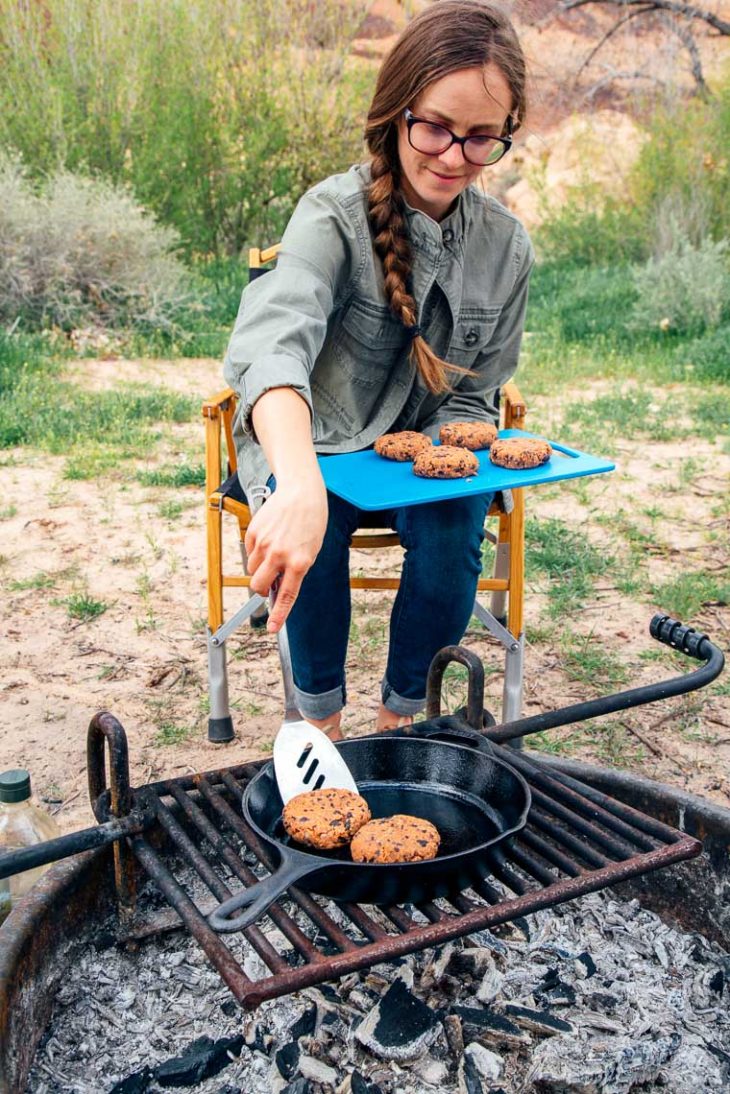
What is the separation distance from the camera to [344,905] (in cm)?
140

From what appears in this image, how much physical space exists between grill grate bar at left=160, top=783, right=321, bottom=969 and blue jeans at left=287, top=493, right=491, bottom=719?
74 cm

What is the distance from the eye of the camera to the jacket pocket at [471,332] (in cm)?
254

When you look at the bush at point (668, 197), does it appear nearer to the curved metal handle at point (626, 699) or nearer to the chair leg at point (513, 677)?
the chair leg at point (513, 677)

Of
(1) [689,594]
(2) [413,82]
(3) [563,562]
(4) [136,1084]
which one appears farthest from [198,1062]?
(3) [563,562]

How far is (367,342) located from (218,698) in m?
1.00

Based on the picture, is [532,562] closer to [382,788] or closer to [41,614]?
[41,614]

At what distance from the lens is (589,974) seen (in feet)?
5.62

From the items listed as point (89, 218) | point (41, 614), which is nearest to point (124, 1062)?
point (41, 614)

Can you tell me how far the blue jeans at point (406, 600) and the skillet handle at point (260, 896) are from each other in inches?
40.5

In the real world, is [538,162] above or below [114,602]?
above

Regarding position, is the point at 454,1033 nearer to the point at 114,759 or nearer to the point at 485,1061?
the point at 485,1061

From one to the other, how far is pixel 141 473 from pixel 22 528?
2.39 ft

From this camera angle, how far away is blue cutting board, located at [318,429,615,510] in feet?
6.76

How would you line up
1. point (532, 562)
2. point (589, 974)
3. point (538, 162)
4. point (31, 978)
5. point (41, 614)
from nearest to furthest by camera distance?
point (31, 978), point (589, 974), point (41, 614), point (532, 562), point (538, 162)
